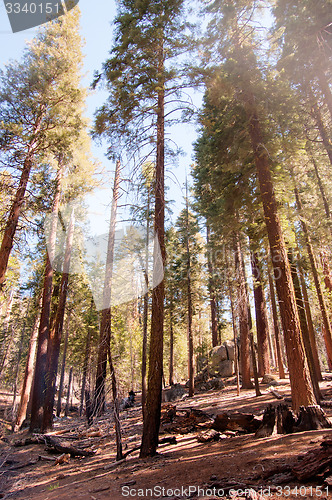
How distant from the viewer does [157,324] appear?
764 cm

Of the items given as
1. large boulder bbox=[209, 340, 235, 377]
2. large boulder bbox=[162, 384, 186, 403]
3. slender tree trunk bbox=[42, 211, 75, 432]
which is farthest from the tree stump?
large boulder bbox=[209, 340, 235, 377]

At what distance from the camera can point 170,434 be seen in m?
9.91

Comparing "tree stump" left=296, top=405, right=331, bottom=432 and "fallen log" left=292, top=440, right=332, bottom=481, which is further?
"tree stump" left=296, top=405, right=331, bottom=432

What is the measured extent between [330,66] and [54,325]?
16683mm

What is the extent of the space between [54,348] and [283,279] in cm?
1197

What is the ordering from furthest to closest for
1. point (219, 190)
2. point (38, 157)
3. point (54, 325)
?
point (54, 325) < point (219, 190) < point (38, 157)

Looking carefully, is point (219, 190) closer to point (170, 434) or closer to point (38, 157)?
point (38, 157)

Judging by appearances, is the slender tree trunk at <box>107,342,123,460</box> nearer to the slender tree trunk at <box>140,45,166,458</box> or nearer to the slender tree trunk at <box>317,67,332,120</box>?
the slender tree trunk at <box>140,45,166,458</box>

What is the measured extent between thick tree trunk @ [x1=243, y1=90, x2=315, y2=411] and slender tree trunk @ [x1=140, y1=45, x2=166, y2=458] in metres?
3.27

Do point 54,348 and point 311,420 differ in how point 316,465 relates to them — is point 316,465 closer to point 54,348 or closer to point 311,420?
point 311,420

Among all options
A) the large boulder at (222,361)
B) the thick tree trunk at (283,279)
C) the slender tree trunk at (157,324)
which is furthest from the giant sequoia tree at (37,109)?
the large boulder at (222,361)

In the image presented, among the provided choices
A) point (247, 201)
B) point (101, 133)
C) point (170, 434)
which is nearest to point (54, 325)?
point (170, 434)

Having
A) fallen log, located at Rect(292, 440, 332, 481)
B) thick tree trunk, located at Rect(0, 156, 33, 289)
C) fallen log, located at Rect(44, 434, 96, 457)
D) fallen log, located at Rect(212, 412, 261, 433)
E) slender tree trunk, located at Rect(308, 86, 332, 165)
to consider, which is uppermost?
slender tree trunk, located at Rect(308, 86, 332, 165)

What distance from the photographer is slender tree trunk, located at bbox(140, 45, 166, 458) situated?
274 inches
